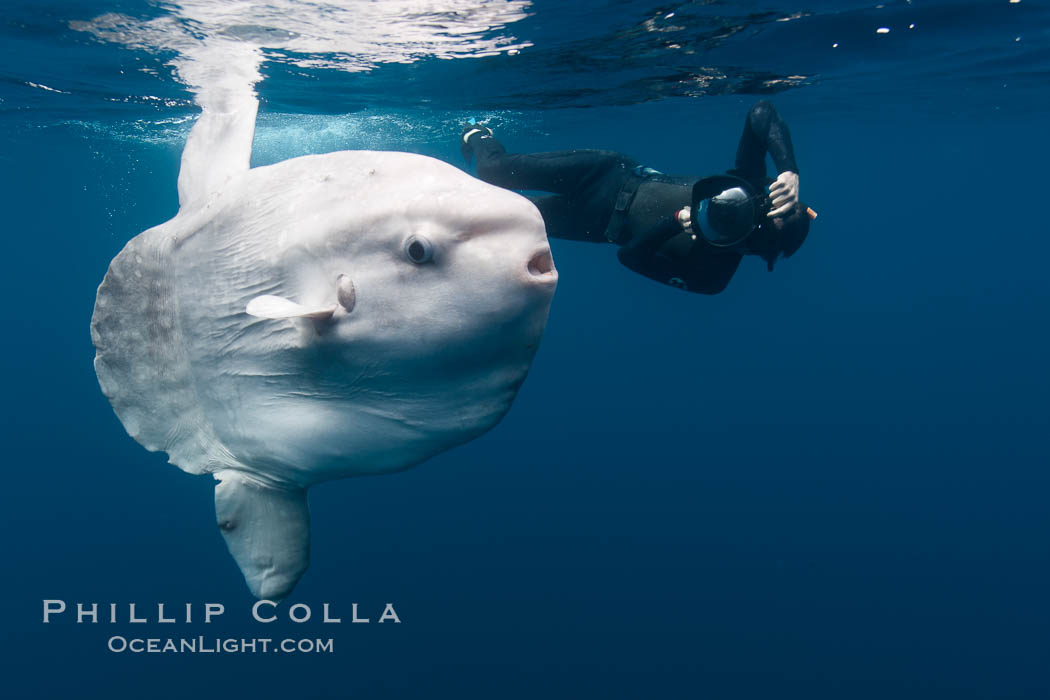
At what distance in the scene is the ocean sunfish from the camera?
5.76 feet

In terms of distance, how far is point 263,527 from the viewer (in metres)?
2.68

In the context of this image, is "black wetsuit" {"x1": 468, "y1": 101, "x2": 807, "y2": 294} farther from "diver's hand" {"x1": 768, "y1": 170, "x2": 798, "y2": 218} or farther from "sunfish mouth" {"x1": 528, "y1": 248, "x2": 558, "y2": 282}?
"sunfish mouth" {"x1": 528, "y1": 248, "x2": 558, "y2": 282}

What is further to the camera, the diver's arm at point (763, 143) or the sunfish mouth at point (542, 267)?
the diver's arm at point (763, 143)

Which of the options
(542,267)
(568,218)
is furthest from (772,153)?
(542,267)

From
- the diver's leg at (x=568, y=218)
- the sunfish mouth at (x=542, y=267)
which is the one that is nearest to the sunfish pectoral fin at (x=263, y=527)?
the sunfish mouth at (x=542, y=267)

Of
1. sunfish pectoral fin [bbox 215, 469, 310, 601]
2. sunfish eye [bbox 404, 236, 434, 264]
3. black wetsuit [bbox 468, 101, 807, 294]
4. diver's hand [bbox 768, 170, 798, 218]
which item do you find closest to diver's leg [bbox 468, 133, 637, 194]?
black wetsuit [bbox 468, 101, 807, 294]

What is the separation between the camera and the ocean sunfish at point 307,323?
1757 mm

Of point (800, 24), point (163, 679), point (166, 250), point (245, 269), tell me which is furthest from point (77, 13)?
point (163, 679)

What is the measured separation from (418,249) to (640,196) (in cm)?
449

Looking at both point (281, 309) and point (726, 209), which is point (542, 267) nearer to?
point (281, 309)

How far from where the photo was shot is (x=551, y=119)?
18.4m

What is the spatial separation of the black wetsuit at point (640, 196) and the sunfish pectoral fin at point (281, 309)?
3501 mm

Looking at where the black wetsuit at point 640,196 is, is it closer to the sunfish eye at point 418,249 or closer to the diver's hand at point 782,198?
the diver's hand at point 782,198

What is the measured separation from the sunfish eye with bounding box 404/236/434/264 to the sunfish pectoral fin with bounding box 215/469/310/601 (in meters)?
1.40
